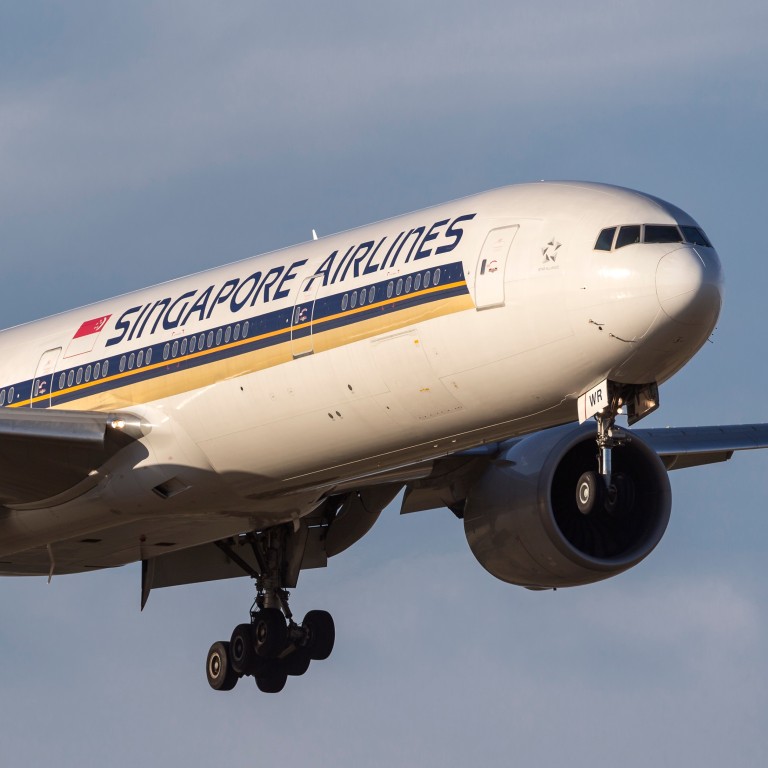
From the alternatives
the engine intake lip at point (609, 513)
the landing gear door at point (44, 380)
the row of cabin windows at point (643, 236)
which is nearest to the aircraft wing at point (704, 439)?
the engine intake lip at point (609, 513)

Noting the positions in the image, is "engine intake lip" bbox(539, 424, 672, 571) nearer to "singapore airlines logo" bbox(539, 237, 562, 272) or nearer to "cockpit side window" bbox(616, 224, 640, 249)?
"singapore airlines logo" bbox(539, 237, 562, 272)

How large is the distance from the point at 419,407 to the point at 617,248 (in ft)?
12.0

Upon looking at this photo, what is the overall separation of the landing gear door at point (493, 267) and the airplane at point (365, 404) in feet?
0.10

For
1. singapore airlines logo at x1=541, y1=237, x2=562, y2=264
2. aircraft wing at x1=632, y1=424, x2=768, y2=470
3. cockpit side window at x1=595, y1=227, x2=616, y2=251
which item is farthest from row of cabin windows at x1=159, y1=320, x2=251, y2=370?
aircraft wing at x1=632, y1=424, x2=768, y2=470

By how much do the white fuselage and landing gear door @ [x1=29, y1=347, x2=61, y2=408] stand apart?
0.13 ft

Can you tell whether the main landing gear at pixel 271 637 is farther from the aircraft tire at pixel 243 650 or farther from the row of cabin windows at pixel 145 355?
the row of cabin windows at pixel 145 355

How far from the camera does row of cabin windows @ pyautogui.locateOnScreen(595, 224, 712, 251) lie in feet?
97.0

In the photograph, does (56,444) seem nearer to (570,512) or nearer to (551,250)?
(551,250)

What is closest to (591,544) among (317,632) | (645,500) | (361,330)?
(645,500)

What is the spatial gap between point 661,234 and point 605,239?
0.74 m

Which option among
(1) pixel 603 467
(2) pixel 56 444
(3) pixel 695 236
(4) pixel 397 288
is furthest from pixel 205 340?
(3) pixel 695 236

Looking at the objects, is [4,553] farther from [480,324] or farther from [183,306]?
[480,324]

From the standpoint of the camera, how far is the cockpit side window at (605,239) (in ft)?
97.2

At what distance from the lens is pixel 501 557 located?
3778 centimetres
